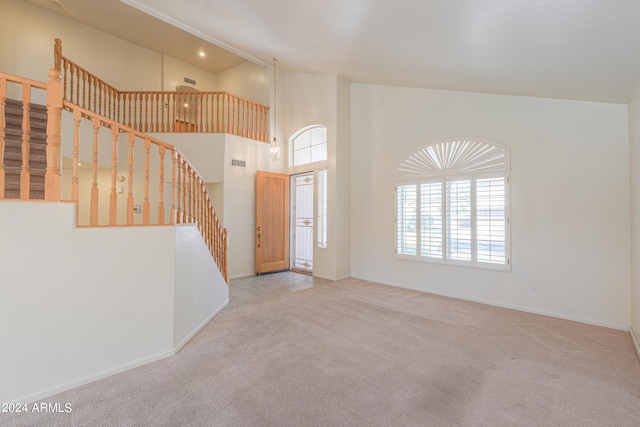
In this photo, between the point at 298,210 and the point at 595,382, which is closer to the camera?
the point at 595,382

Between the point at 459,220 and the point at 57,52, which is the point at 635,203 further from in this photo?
the point at 57,52

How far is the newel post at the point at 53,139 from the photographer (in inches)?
83.9

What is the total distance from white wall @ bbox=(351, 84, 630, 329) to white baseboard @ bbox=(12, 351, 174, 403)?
4.07m

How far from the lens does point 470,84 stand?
415cm

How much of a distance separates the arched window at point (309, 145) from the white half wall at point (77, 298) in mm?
4098

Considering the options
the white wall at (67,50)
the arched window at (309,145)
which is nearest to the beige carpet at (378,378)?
the arched window at (309,145)

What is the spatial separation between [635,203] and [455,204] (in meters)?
1.99

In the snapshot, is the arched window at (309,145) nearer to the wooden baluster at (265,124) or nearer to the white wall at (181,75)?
the wooden baluster at (265,124)

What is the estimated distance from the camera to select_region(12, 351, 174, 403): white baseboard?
2064 millimetres

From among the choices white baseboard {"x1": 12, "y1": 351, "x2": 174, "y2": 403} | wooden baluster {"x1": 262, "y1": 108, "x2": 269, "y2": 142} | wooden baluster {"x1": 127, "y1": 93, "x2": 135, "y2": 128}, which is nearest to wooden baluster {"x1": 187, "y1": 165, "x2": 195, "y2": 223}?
white baseboard {"x1": 12, "y1": 351, "x2": 174, "y2": 403}

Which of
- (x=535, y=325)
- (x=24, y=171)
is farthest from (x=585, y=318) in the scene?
(x=24, y=171)

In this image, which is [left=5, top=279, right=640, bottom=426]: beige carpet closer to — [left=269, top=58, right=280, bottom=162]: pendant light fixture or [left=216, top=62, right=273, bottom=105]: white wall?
[left=269, top=58, right=280, bottom=162]: pendant light fixture

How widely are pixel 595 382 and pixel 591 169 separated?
8.40 ft

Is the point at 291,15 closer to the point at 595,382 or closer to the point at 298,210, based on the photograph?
the point at 298,210
